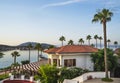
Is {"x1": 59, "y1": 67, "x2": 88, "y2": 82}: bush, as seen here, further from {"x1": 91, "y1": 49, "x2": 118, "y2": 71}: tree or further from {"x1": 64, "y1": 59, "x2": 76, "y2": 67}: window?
{"x1": 91, "y1": 49, "x2": 118, "y2": 71}: tree

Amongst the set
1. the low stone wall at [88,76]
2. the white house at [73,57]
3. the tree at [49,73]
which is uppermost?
the white house at [73,57]

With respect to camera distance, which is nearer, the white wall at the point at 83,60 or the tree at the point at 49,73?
the tree at the point at 49,73

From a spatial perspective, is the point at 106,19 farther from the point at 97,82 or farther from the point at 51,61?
the point at 51,61

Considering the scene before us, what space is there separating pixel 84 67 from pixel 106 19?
1030 centimetres

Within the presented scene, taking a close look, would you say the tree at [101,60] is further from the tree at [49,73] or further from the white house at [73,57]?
the tree at [49,73]

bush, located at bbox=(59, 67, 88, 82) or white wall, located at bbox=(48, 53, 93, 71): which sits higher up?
white wall, located at bbox=(48, 53, 93, 71)

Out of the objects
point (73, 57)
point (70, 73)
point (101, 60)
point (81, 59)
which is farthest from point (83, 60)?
point (70, 73)

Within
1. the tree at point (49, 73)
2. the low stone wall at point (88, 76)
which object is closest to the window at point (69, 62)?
the low stone wall at point (88, 76)

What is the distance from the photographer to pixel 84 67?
126ft

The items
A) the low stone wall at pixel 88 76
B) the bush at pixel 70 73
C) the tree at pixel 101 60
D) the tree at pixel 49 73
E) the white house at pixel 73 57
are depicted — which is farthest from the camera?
the white house at pixel 73 57

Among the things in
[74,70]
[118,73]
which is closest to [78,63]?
[74,70]

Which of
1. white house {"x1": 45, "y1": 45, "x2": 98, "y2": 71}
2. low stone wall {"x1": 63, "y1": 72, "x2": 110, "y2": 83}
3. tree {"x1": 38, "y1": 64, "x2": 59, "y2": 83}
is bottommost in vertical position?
low stone wall {"x1": 63, "y1": 72, "x2": 110, "y2": 83}

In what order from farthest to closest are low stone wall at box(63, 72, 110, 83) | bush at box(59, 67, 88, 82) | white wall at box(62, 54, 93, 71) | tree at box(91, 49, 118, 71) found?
white wall at box(62, 54, 93, 71) < tree at box(91, 49, 118, 71) < bush at box(59, 67, 88, 82) < low stone wall at box(63, 72, 110, 83)

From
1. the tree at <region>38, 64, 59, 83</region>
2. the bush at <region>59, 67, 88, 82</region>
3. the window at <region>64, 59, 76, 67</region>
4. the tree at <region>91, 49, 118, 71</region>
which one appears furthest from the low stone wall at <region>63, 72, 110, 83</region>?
the window at <region>64, 59, 76, 67</region>
